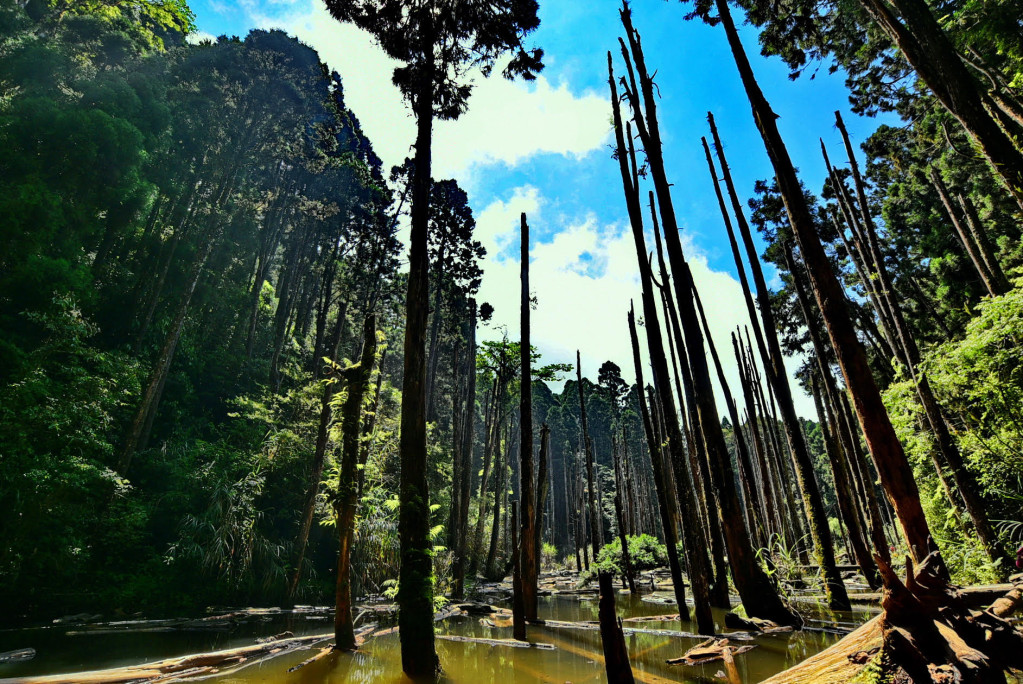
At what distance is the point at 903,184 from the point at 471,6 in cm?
1665

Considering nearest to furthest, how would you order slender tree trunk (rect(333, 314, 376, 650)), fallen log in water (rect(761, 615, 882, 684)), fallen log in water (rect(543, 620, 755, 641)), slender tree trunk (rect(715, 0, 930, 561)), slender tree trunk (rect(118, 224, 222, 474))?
fallen log in water (rect(761, 615, 882, 684)), slender tree trunk (rect(715, 0, 930, 561)), fallen log in water (rect(543, 620, 755, 641)), slender tree trunk (rect(333, 314, 376, 650)), slender tree trunk (rect(118, 224, 222, 474))

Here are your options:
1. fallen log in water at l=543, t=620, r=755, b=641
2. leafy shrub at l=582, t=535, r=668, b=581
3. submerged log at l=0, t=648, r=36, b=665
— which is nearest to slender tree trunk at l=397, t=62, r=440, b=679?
fallen log in water at l=543, t=620, r=755, b=641

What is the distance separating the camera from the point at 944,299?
14438 mm

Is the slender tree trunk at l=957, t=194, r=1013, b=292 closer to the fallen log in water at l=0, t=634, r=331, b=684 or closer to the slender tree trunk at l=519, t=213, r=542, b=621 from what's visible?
the slender tree trunk at l=519, t=213, r=542, b=621

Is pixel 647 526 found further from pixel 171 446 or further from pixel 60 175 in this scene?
pixel 60 175

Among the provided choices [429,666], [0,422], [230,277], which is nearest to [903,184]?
[429,666]

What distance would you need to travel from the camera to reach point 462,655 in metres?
7.20

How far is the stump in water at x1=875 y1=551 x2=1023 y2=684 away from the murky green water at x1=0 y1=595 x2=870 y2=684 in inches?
106

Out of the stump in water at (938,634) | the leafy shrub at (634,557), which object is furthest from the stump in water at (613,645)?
the leafy shrub at (634,557)

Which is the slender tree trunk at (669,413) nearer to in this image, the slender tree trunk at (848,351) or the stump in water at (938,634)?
the slender tree trunk at (848,351)

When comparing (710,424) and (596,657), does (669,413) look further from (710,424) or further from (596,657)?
(596,657)

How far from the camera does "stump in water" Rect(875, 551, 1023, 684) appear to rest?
214cm

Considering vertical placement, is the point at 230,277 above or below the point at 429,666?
above

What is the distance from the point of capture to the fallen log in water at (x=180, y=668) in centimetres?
483
